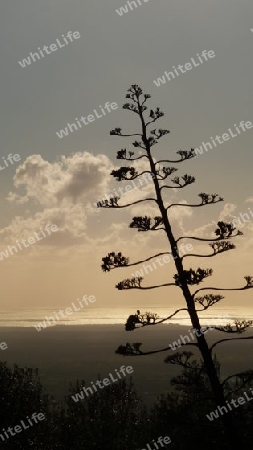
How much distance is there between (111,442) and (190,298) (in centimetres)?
2616

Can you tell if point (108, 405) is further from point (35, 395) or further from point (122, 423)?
point (35, 395)

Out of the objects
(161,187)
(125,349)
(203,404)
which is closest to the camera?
(125,349)

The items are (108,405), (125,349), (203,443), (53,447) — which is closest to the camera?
(125,349)

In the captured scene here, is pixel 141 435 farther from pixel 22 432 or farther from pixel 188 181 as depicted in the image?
pixel 188 181

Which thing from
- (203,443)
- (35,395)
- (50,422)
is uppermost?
(35,395)

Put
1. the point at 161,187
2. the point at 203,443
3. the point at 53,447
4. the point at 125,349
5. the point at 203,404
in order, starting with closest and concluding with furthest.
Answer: the point at 125,349
the point at 161,187
the point at 203,443
the point at 203,404
the point at 53,447

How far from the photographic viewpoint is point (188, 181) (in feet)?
46.8

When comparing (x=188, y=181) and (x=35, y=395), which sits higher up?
(x=188, y=181)

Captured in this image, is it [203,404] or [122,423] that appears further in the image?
[122,423]

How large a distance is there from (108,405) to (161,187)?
30.8m

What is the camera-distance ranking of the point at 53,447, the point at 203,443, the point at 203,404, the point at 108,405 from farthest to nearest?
the point at 108,405
the point at 53,447
the point at 203,404
the point at 203,443

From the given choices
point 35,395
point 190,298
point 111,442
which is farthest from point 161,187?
point 35,395

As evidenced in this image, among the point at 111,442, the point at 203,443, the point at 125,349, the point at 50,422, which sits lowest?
the point at 203,443

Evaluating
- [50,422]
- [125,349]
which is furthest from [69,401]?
[125,349]
